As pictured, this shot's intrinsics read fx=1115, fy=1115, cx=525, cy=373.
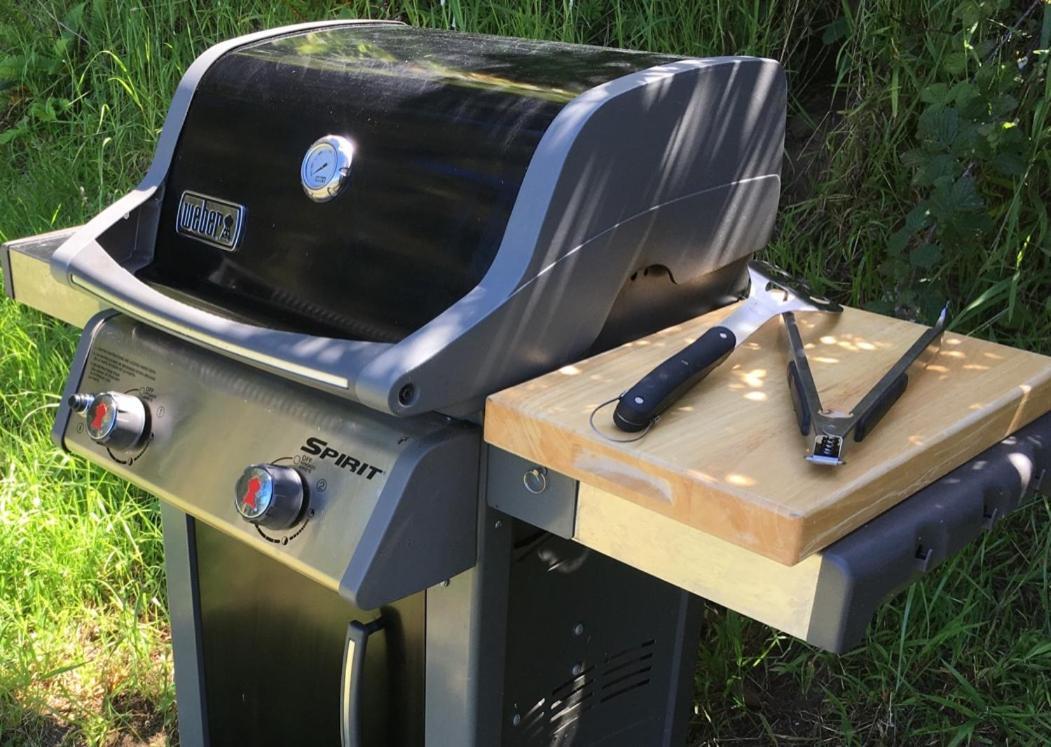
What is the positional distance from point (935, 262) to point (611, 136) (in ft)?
3.03

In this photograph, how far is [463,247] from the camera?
1.27m

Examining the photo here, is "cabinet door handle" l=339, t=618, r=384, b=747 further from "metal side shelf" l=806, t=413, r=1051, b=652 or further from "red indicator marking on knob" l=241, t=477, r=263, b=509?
"metal side shelf" l=806, t=413, r=1051, b=652

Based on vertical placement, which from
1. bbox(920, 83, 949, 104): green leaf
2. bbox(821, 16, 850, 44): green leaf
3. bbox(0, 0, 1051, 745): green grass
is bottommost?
bbox(0, 0, 1051, 745): green grass

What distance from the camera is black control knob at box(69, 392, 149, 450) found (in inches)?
57.7

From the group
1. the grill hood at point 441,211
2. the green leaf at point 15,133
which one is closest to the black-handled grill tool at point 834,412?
the grill hood at point 441,211

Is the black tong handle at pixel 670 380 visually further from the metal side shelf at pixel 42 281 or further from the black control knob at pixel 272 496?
the metal side shelf at pixel 42 281

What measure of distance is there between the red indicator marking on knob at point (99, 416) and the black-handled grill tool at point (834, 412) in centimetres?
89

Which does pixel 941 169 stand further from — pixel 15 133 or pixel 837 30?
pixel 15 133

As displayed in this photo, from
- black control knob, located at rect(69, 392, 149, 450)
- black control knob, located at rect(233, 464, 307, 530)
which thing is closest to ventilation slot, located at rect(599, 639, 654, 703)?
black control knob, located at rect(233, 464, 307, 530)

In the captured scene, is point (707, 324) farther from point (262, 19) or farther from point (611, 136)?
point (262, 19)

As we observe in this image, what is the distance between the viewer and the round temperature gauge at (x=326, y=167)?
1382 millimetres

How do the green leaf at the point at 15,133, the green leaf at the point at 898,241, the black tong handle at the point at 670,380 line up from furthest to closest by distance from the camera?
the green leaf at the point at 15,133, the green leaf at the point at 898,241, the black tong handle at the point at 670,380

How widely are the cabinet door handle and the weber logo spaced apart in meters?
0.54

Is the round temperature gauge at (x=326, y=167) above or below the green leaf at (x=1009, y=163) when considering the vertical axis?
above
